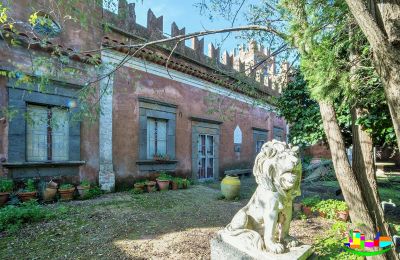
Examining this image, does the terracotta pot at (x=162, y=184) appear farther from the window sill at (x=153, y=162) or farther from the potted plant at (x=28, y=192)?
the potted plant at (x=28, y=192)

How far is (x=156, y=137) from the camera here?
866 centimetres

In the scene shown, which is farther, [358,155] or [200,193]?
[200,193]

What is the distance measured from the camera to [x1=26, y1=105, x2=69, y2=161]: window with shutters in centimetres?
607

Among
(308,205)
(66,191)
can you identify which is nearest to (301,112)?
(308,205)

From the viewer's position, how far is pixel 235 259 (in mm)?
2219

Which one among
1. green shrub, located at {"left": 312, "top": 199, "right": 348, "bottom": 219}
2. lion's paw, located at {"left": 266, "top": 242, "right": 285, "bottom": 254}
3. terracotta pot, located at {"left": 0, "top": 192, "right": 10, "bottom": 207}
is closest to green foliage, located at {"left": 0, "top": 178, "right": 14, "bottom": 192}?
terracotta pot, located at {"left": 0, "top": 192, "right": 10, "bottom": 207}

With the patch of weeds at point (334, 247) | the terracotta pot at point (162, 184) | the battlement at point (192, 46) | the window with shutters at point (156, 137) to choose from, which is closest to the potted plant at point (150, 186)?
the terracotta pot at point (162, 184)

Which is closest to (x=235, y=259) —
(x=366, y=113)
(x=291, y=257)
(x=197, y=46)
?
(x=291, y=257)

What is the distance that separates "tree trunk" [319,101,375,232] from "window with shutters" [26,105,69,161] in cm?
584

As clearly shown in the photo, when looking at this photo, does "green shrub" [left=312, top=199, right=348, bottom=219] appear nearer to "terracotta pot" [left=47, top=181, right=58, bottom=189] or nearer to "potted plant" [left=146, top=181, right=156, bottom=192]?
"potted plant" [left=146, top=181, right=156, bottom=192]

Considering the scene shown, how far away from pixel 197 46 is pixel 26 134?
7.25m

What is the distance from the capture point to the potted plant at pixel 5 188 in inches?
203

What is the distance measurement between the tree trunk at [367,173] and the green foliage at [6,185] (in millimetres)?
6572

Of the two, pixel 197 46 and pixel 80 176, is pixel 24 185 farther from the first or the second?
pixel 197 46
